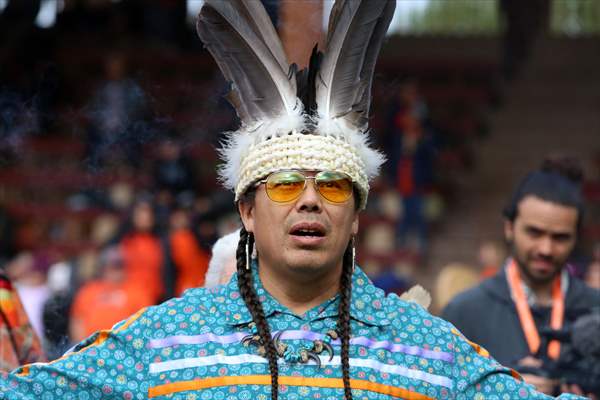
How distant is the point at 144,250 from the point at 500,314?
492 cm

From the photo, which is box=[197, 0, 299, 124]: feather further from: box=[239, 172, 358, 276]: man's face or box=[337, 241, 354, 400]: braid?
box=[337, 241, 354, 400]: braid

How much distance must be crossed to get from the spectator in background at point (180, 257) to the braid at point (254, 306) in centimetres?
579

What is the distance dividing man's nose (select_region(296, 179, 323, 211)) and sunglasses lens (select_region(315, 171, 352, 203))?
30 millimetres

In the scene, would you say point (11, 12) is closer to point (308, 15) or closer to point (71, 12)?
point (308, 15)

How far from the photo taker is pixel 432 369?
378 centimetres

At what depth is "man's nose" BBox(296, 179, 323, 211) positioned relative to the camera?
3.78 metres

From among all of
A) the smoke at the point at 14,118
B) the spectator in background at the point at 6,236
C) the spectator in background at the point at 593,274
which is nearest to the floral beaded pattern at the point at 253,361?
the smoke at the point at 14,118

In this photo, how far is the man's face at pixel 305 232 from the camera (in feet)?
12.4

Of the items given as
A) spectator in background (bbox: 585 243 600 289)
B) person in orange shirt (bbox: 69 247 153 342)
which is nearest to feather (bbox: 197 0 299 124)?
person in orange shirt (bbox: 69 247 153 342)

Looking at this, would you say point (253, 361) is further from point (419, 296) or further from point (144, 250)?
point (144, 250)

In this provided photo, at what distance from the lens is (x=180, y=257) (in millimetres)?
10133

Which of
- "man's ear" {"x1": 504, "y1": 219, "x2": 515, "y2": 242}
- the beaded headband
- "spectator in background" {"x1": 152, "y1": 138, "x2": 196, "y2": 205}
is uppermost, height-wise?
"spectator in background" {"x1": 152, "y1": 138, "x2": 196, "y2": 205}

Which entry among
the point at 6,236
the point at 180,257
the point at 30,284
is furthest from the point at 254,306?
the point at 6,236

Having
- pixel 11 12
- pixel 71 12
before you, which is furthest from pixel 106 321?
pixel 71 12
